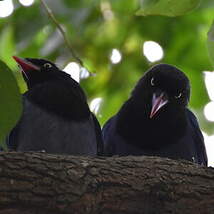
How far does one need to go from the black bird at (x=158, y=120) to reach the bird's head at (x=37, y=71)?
59 cm

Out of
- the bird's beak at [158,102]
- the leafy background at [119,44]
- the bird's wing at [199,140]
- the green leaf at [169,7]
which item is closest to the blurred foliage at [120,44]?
the leafy background at [119,44]

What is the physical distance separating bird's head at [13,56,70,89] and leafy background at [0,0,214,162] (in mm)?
109

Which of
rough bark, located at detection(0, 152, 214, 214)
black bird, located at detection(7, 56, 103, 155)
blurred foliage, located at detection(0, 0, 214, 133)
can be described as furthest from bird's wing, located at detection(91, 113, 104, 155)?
rough bark, located at detection(0, 152, 214, 214)

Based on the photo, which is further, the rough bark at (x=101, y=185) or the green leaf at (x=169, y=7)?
the rough bark at (x=101, y=185)

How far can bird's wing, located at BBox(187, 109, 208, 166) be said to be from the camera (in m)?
5.07

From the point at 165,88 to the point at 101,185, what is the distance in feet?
5.52

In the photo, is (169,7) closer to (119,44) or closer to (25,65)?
(25,65)

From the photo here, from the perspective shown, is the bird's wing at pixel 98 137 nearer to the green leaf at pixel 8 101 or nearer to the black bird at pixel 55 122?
the black bird at pixel 55 122

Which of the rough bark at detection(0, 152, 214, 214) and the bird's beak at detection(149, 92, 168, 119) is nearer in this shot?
the rough bark at detection(0, 152, 214, 214)

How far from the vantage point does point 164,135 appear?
480 cm

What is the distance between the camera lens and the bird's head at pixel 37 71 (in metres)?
4.68

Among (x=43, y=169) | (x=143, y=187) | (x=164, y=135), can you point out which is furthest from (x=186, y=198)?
(x=164, y=135)

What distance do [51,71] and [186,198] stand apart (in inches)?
70.9

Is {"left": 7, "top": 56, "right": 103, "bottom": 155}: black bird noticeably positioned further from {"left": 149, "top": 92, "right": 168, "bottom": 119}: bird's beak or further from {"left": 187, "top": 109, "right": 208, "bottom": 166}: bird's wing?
{"left": 187, "top": 109, "right": 208, "bottom": 166}: bird's wing
